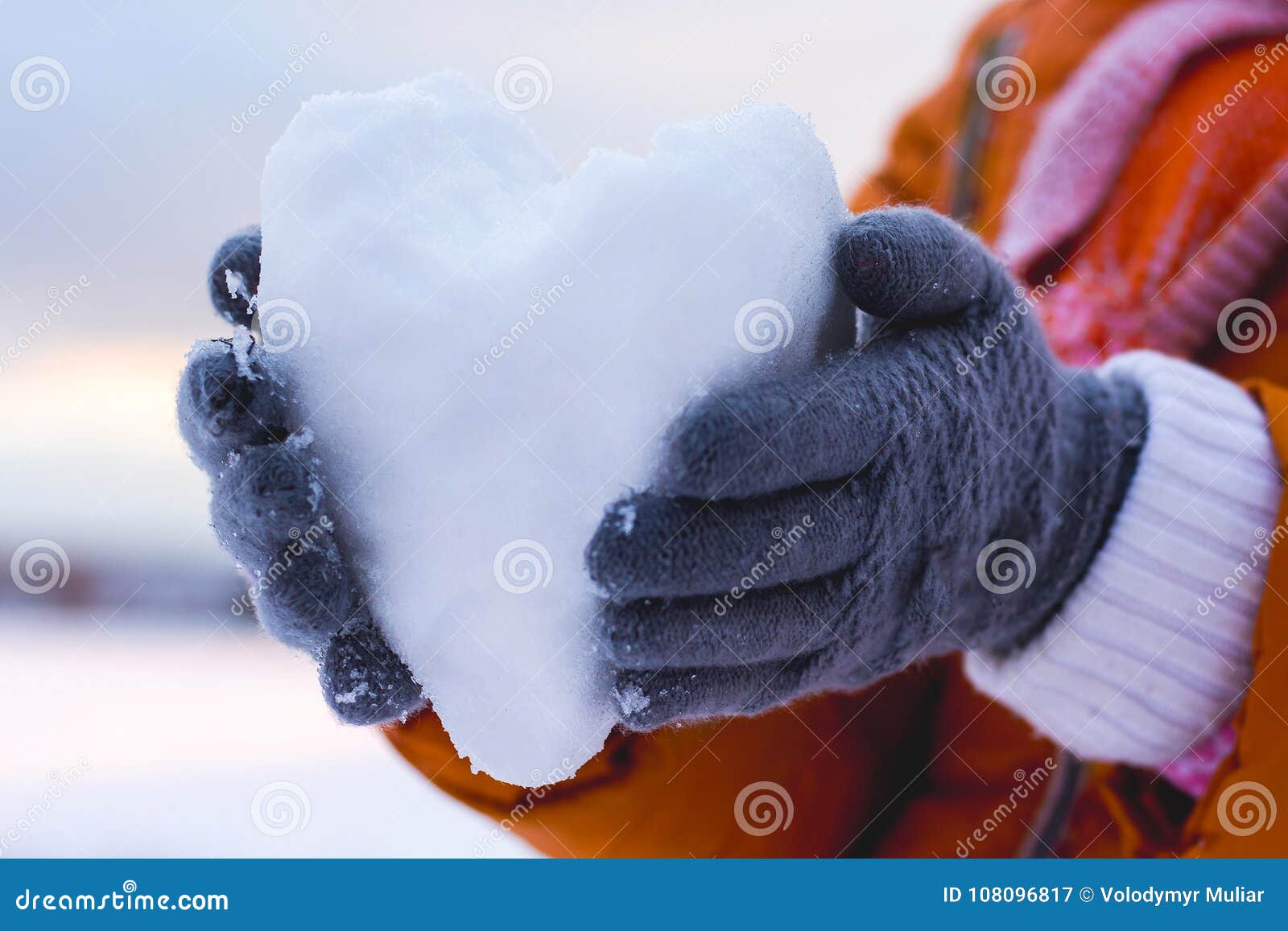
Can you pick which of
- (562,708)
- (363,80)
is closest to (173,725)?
(363,80)

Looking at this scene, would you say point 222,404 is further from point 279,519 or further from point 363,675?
point 363,675

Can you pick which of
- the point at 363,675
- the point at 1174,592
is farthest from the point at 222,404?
the point at 1174,592

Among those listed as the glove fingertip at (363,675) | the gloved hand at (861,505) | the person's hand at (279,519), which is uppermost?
the gloved hand at (861,505)

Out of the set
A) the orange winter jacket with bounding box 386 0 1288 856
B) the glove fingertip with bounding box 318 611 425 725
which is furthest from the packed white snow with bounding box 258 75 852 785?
the orange winter jacket with bounding box 386 0 1288 856

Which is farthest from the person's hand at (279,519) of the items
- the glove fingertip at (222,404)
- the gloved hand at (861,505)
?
the gloved hand at (861,505)

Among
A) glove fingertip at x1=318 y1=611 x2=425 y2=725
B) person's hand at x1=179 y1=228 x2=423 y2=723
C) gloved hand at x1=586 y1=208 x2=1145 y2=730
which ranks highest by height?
gloved hand at x1=586 y1=208 x2=1145 y2=730

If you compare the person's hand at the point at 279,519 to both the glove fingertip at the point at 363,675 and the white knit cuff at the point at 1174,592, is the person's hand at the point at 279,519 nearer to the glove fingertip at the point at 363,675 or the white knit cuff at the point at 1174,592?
the glove fingertip at the point at 363,675

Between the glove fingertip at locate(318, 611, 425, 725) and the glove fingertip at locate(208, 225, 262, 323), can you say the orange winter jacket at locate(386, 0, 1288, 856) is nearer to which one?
the glove fingertip at locate(318, 611, 425, 725)

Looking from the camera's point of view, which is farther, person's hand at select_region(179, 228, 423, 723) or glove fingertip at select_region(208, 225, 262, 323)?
glove fingertip at select_region(208, 225, 262, 323)
